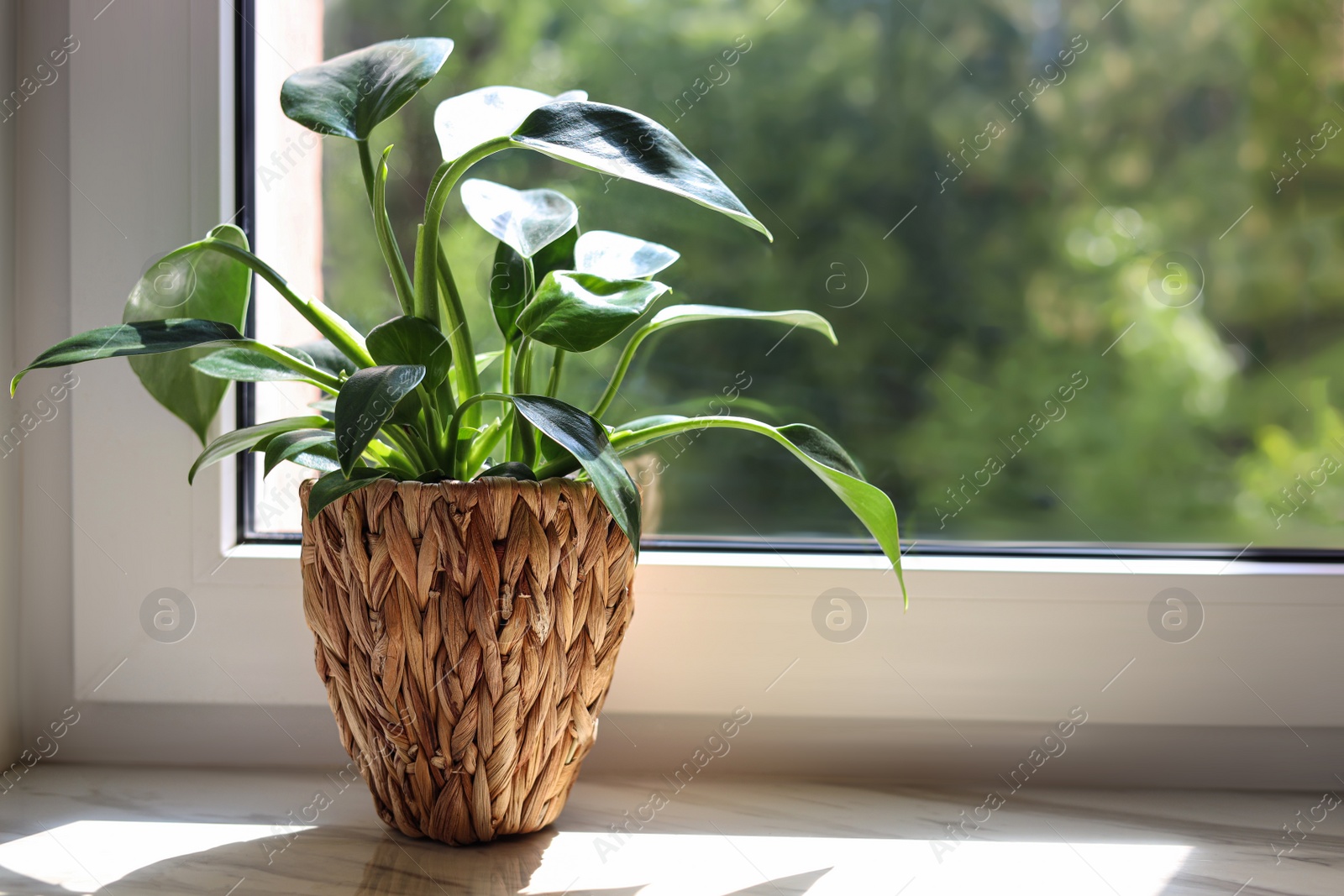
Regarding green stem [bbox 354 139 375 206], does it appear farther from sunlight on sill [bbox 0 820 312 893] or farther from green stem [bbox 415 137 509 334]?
sunlight on sill [bbox 0 820 312 893]

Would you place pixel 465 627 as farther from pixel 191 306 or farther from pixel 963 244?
pixel 963 244

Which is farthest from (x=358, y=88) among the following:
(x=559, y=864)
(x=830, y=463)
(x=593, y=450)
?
(x=559, y=864)

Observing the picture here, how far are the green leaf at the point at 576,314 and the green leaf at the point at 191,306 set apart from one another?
21 centimetres

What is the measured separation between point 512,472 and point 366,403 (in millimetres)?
104

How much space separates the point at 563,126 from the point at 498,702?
31 cm

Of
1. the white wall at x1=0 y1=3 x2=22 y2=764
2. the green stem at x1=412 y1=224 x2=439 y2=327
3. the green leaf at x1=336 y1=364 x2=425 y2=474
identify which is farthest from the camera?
the white wall at x1=0 y1=3 x2=22 y2=764

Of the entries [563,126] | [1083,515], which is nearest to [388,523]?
[563,126]

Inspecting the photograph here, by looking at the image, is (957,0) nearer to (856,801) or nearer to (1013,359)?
(1013,359)

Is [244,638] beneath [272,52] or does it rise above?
Result: beneath

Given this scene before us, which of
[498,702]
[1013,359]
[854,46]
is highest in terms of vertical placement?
[854,46]

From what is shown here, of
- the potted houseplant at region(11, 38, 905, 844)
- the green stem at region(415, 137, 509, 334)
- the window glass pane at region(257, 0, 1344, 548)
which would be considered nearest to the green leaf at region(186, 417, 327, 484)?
the potted houseplant at region(11, 38, 905, 844)

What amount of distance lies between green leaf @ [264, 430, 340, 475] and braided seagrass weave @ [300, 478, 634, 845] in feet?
0.06

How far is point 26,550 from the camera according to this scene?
2.43ft

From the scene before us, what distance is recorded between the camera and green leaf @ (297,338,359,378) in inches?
25.0
